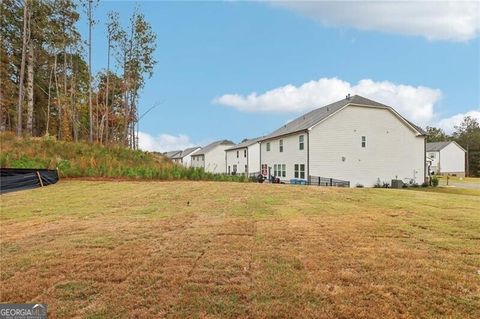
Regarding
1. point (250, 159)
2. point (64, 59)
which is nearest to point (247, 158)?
point (250, 159)

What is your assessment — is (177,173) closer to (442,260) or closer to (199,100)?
(199,100)

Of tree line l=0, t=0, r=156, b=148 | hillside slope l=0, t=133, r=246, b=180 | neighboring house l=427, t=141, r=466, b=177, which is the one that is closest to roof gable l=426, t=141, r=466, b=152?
neighboring house l=427, t=141, r=466, b=177

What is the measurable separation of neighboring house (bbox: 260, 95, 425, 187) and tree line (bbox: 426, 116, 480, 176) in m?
33.0

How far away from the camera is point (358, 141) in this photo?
2377cm

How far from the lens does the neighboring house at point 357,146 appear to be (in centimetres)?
2288

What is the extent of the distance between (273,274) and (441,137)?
242 feet

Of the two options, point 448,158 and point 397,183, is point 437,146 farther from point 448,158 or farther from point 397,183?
point 397,183

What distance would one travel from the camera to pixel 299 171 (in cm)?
2375

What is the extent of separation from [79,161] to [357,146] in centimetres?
1795

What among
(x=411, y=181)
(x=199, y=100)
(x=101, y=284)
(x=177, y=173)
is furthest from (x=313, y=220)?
(x=411, y=181)

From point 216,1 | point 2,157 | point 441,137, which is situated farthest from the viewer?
point 441,137

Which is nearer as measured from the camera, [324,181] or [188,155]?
[324,181]

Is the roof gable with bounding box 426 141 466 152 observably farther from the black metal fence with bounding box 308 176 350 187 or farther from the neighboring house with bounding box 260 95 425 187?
the black metal fence with bounding box 308 176 350 187

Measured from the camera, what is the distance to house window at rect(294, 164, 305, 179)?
2319 centimetres
